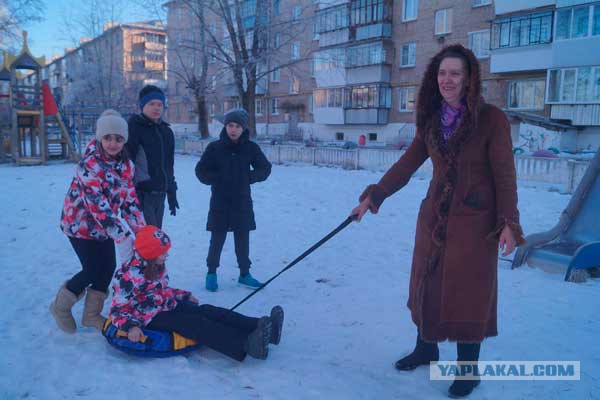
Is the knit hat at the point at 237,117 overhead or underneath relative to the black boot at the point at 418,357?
overhead

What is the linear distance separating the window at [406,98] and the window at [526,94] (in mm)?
6270

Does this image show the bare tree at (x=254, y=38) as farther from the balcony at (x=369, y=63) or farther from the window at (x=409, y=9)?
the window at (x=409, y=9)

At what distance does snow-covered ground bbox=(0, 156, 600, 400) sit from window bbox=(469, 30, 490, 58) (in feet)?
75.2

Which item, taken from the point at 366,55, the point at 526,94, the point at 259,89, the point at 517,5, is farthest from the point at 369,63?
the point at 259,89

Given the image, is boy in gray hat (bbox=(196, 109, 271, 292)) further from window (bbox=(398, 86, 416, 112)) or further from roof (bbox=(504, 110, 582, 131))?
window (bbox=(398, 86, 416, 112))

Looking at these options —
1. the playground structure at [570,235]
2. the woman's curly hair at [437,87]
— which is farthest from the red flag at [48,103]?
the woman's curly hair at [437,87]

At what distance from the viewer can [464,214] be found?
2668 millimetres

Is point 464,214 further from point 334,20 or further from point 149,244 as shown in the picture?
point 334,20

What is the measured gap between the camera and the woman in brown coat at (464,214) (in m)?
2.62

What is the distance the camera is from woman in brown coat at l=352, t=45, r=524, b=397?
2619mm

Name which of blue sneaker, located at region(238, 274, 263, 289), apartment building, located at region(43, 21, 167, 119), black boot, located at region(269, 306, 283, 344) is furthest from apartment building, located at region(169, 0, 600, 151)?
black boot, located at region(269, 306, 283, 344)

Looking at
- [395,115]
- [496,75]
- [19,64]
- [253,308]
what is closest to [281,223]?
[253,308]

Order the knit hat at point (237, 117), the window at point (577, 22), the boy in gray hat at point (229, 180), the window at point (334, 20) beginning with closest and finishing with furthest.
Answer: the knit hat at point (237, 117) → the boy in gray hat at point (229, 180) → the window at point (577, 22) → the window at point (334, 20)

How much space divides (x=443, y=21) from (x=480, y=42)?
112 inches
